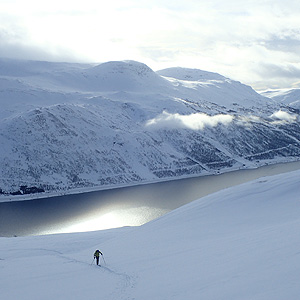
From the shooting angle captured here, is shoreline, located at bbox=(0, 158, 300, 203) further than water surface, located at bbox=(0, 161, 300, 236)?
Yes

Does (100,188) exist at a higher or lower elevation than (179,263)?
higher

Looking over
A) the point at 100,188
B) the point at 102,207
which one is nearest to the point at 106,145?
the point at 100,188

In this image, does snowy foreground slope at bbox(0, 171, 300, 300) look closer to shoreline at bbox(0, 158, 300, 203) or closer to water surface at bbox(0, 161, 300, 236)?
water surface at bbox(0, 161, 300, 236)

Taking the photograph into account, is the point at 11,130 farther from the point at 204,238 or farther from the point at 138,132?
the point at 204,238

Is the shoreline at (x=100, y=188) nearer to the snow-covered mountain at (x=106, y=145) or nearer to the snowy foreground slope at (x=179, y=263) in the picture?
the snow-covered mountain at (x=106, y=145)

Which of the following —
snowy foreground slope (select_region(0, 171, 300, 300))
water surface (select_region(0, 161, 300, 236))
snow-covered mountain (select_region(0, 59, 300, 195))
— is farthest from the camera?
snow-covered mountain (select_region(0, 59, 300, 195))

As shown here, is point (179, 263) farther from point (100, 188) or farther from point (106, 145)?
point (106, 145)

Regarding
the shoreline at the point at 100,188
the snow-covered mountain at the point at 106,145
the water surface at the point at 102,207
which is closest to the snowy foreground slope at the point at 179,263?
the water surface at the point at 102,207

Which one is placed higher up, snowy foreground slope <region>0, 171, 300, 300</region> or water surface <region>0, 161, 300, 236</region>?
water surface <region>0, 161, 300, 236</region>

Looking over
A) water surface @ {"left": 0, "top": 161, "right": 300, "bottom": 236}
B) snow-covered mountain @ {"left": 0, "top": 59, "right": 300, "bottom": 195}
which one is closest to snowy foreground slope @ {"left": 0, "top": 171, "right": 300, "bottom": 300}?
water surface @ {"left": 0, "top": 161, "right": 300, "bottom": 236}

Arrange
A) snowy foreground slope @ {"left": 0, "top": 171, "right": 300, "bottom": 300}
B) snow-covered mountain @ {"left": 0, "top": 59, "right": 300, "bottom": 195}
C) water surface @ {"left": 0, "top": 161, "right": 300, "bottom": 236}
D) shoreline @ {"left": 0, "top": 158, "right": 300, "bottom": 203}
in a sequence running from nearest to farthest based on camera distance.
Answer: snowy foreground slope @ {"left": 0, "top": 171, "right": 300, "bottom": 300} < water surface @ {"left": 0, "top": 161, "right": 300, "bottom": 236} < shoreline @ {"left": 0, "top": 158, "right": 300, "bottom": 203} < snow-covered mountain @ {"left": 0, "top": 59, "right": 300, "bottom": 195}
